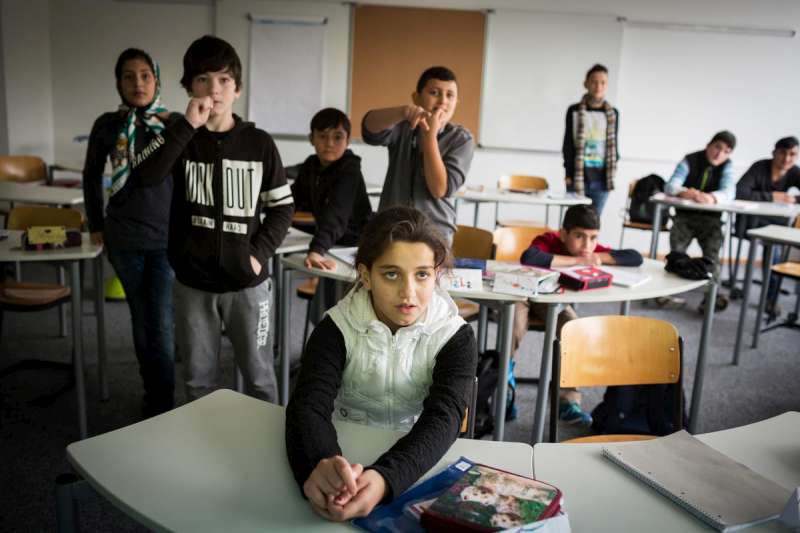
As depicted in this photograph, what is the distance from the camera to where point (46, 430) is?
2.62m

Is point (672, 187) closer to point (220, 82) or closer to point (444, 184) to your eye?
point (444, 184)

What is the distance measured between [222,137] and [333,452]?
3.86 ft

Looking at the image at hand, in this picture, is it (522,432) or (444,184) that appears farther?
(522,432)

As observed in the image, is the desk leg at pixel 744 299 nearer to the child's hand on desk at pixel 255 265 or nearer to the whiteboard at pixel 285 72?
the child's hand on desk at pixel 255 265

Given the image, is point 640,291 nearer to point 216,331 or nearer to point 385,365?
point 385,365

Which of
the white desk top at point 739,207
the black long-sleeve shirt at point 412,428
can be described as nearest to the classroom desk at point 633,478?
the black long-sleeve shirt at point 412,428

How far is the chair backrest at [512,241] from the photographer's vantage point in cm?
327

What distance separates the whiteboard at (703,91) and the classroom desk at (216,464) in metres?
5.70

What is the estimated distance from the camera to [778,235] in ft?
12.3

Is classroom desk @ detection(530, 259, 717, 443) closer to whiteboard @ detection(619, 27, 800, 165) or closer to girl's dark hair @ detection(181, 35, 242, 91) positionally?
girl's dark hair @ detection(181, 35, 242, 91)

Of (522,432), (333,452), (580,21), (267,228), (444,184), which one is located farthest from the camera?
(580,21)

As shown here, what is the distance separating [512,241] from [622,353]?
4.85ft

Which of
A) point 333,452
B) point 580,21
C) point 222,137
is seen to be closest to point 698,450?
point 333,452

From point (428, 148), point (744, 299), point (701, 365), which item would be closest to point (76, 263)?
point (428, 148)
